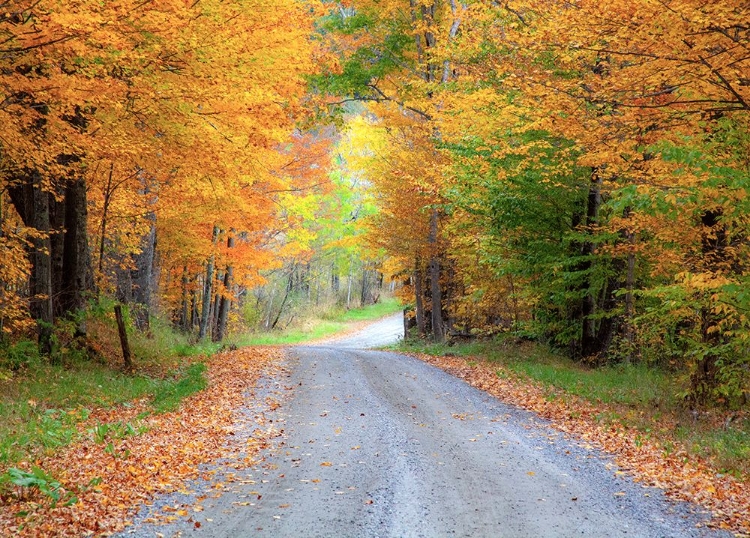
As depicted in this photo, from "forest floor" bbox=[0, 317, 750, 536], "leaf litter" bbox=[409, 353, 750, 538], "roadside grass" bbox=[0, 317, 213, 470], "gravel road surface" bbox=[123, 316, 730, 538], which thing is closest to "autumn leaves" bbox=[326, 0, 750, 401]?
"leaf litter" bbox=[409, 353, 750, 538]

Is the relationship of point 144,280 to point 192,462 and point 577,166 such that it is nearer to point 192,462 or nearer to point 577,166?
point 192,462

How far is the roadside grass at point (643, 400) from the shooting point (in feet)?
30.8

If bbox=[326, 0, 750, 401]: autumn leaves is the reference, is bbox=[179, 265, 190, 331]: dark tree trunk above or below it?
below

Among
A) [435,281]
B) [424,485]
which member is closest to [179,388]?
[424,485]

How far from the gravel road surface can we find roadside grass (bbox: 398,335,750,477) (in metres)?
1.48

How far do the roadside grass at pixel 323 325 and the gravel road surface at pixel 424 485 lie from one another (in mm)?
17597

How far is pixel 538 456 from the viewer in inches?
354

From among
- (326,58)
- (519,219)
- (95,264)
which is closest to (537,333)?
(519,219)

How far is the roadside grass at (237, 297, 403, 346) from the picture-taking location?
3253cm

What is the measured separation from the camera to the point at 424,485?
751 centimetres

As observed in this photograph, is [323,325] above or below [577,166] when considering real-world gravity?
below

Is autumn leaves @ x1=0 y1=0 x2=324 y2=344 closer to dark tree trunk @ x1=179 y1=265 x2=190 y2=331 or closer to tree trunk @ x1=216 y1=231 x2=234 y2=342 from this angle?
tree trunk @ x1=216 y1=231 x2=234 y2=342

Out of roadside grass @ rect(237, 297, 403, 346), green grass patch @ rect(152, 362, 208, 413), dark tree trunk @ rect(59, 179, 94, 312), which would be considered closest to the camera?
green grass patch @ rect(152, 362, 208, 413)

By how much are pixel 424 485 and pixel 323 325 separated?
3585 cm
